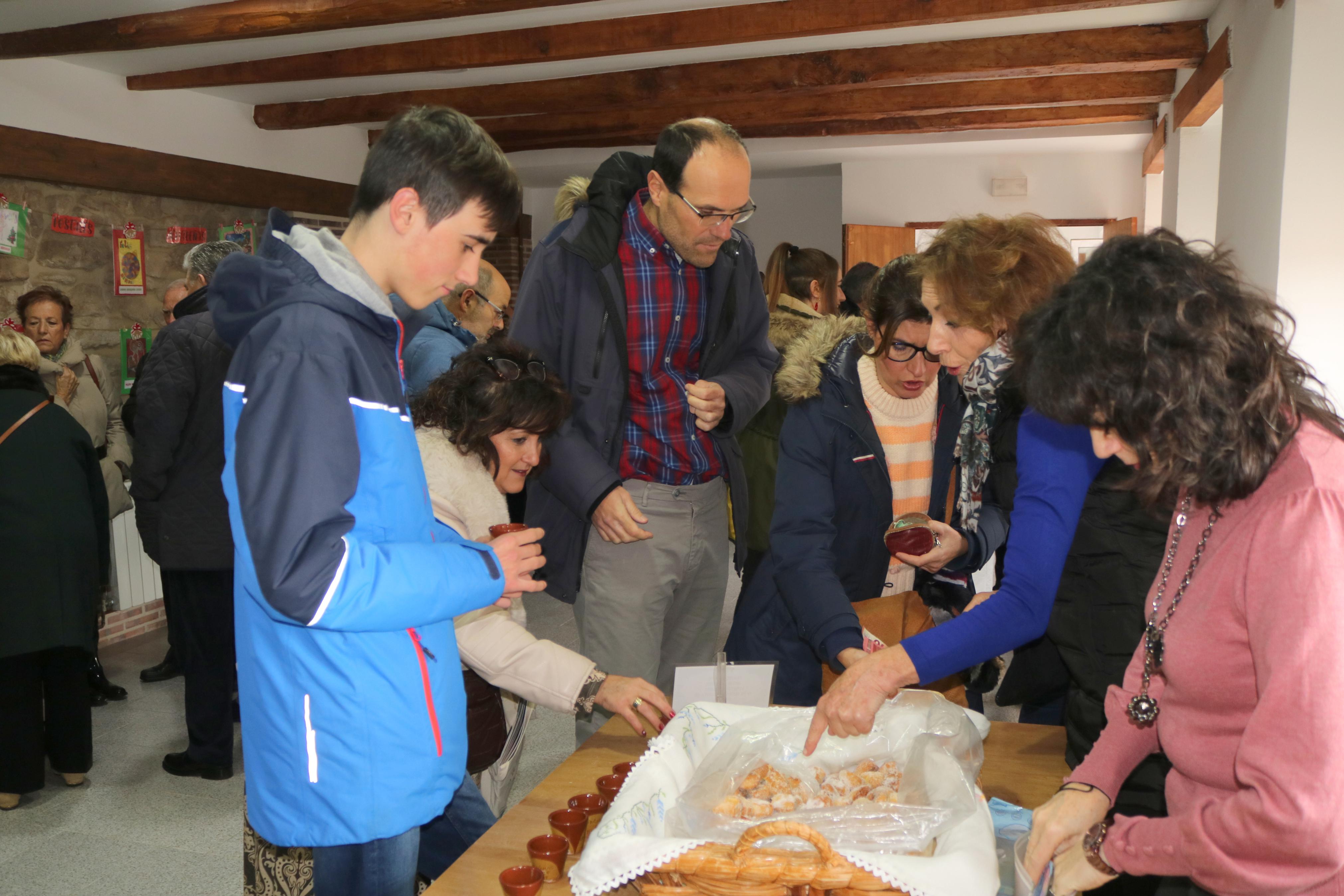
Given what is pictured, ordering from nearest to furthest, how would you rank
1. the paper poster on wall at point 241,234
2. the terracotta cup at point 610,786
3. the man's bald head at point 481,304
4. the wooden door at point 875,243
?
1. the terracotta cup at point 610,786
2. the man's bald head at point 481,304
3. the paper poster on wall at point 241,234
4. the wooden door at point 875,243

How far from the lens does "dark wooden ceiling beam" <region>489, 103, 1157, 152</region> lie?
301 inches

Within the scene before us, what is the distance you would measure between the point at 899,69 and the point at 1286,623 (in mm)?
5797

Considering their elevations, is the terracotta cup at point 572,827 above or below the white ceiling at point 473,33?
below

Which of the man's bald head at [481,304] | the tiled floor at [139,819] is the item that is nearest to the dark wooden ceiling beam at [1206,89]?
the tiled floor at [139,819]

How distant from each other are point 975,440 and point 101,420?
4.08 metres

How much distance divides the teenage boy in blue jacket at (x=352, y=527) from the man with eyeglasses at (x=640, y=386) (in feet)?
2.80

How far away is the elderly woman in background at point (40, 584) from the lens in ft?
10.8

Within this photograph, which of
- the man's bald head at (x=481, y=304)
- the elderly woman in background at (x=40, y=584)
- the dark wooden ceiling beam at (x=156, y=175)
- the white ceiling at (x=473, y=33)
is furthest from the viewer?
the dark wooden ceiling beam at (x=156, y=175)

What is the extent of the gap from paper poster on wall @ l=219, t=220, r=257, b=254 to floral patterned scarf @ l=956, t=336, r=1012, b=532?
5511 mm

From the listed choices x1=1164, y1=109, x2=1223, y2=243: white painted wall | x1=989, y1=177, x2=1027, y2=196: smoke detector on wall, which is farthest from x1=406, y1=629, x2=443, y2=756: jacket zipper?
x1=989, y1=177, x2=1027, y2=196: smoke detector on wall

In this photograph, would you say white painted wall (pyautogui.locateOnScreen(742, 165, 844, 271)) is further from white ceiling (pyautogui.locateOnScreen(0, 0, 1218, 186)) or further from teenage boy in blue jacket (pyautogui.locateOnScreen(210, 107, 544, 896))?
teenage boy in blue jacket (pyautogui.locateOnScreen(210, 107, 544, 896))

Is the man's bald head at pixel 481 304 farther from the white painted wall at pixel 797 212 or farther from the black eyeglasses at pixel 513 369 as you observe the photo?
the white painted wall at pixel 797 212

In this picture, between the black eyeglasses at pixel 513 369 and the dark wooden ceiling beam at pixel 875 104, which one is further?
the dark wooden ceiling beam at pixel 875 104

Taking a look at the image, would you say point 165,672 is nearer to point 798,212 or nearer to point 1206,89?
point 1206,89
